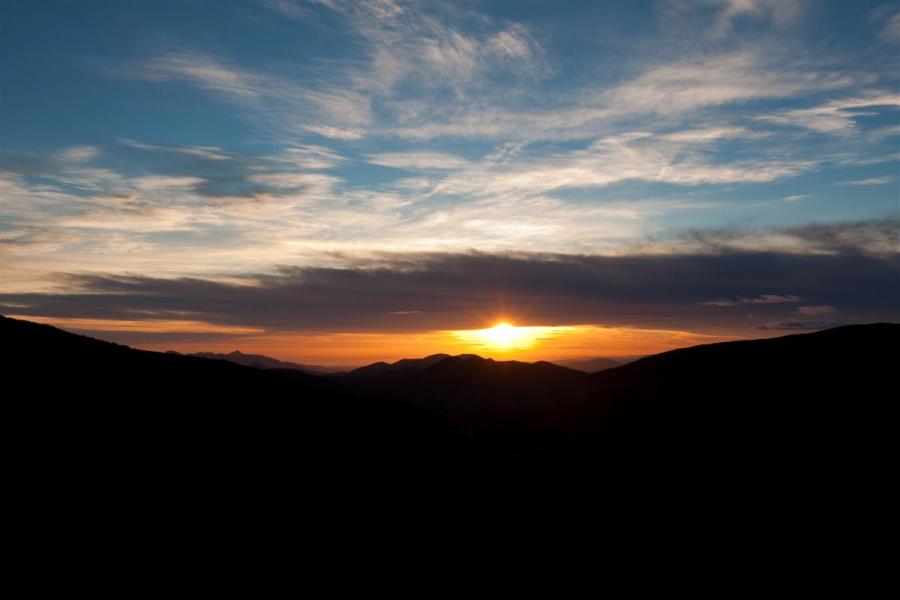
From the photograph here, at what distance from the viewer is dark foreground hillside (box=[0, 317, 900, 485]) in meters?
27.0

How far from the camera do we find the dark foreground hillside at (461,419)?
27047mm

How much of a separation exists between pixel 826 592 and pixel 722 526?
25.9 ft

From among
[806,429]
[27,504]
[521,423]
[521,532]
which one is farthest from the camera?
[521,423]

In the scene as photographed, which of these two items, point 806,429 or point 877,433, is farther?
point 806,429

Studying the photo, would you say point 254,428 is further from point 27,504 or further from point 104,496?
point 27,504

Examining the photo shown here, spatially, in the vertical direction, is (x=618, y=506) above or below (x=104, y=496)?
below

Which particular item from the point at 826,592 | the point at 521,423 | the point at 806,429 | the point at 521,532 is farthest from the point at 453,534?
the point at 521,423

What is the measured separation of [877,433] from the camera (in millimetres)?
42094

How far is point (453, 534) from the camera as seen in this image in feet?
94.6

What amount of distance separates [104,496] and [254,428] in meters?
12.5

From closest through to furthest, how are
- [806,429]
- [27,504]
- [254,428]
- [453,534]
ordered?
1. [27,504]
2. [453,534]
3. [254,428]
4. [806,429]

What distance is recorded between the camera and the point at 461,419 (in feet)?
262

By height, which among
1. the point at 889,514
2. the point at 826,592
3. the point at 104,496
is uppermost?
the point at 104,496

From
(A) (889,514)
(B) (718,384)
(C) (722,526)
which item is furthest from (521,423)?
(A) (889,514)
